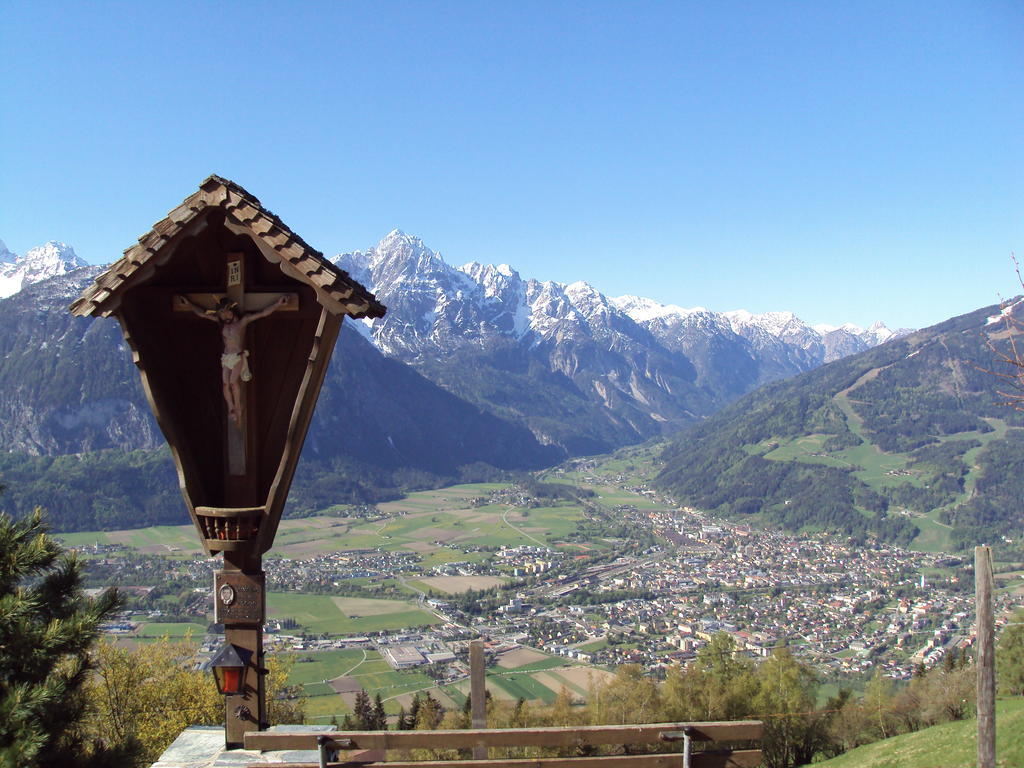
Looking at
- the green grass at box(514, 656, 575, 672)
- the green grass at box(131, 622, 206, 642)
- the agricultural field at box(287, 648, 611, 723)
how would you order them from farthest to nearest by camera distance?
the green grass at box(131, 622, 206, 642) < the green grass at box(514, 656, 575, 672) < the agricultural field at box(287, 648, 611, 723)

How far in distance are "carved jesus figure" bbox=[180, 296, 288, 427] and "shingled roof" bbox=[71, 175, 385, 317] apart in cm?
52

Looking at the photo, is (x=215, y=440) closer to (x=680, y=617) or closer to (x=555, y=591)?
(x=680, y=617)

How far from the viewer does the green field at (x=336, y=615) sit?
65.6m

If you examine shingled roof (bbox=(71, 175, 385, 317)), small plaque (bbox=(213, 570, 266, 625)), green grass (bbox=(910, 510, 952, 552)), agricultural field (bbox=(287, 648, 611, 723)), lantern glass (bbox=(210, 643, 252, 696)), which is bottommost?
green grass (bbox=(910, 510, 952, 552))

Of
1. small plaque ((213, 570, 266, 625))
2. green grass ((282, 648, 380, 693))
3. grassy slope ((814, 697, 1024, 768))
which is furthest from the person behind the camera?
green grass ((282, 648, 380, 693))

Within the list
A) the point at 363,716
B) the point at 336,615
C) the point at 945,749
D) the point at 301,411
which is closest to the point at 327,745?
the point at 301,411

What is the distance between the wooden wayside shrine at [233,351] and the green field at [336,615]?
62.2 meters

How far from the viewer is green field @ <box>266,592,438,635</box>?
215ft

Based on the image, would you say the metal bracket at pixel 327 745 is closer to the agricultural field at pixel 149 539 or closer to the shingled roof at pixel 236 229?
the shingled roof at pixel 236 229

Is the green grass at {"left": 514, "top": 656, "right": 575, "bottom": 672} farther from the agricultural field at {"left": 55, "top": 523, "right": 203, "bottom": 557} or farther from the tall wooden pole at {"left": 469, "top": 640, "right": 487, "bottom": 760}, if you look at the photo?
the agricultural field at {"left": 55, "top": 523, "right": 203, "bottom": 557}

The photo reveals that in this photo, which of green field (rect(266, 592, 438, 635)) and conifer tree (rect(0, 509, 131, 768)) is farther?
green field (rect(266, 592, 438, 635))

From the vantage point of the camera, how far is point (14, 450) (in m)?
136

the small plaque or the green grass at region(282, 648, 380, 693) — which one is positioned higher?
the small plaque

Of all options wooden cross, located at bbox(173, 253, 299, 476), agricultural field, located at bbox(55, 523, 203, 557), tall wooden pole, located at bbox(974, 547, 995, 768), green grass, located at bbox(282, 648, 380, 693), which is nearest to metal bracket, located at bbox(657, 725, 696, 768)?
tall wooden pole, located at bbox(974, 547, 995, 768)
